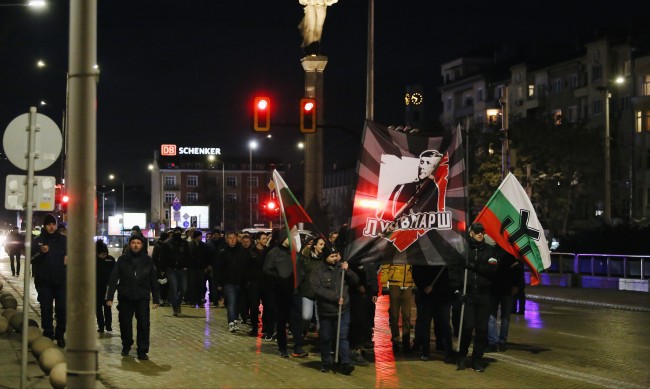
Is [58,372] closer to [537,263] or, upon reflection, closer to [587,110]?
[537,263]

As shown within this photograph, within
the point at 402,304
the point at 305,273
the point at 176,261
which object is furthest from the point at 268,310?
the point at 176,261

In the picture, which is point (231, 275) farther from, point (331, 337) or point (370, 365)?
point (331, 337)

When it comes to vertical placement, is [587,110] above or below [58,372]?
above

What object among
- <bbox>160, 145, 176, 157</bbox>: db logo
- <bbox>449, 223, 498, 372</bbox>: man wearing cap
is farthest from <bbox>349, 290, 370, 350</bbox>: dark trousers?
<bbox>160, 145, 176, 157</bbox>: db logo

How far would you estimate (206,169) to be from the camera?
14212 cm

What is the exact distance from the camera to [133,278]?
47.7 feet

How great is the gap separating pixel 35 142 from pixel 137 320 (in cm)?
489

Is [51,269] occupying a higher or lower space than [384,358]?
higher

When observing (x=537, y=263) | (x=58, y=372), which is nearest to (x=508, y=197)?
(x=537, y=263)

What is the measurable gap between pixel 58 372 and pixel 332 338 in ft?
12.2

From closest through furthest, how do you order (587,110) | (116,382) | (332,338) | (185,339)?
(116,382) < (332,338) < (185,339) < (587,110)

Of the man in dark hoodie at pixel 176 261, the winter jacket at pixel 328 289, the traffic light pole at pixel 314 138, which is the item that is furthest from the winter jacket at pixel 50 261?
the traffic light pole at pixel 314 138

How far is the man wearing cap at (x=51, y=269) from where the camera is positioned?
50.6 ft

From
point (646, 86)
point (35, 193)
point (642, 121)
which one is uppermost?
point (646, 86)
